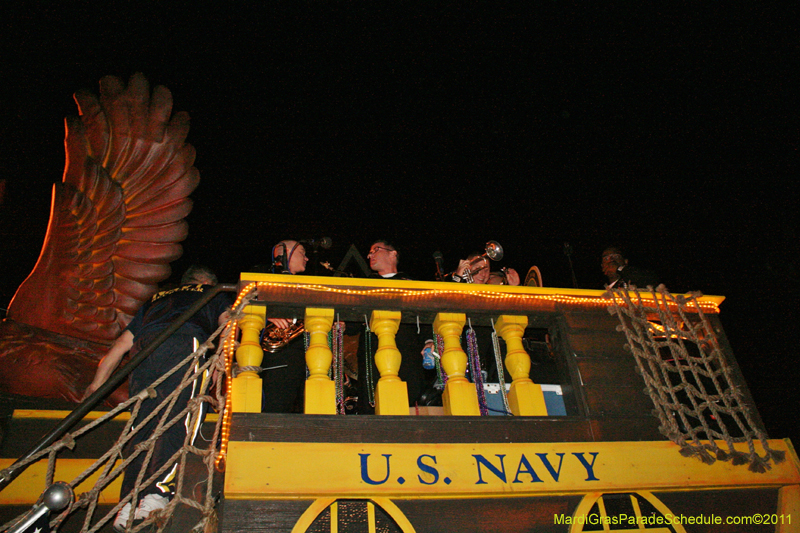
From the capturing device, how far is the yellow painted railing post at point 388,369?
246 centimetres

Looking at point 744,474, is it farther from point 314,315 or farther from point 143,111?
point 143,111

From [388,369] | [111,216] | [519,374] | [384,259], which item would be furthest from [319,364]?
[111,216]

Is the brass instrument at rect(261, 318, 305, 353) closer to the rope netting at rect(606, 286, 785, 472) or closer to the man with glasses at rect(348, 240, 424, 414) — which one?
the man with glasses at rect(348, 240, 424, 414)

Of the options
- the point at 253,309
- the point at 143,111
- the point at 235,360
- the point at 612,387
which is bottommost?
the point at 612,387

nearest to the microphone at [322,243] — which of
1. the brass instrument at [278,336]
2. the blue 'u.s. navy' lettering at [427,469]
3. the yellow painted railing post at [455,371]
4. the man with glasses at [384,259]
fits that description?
the brass instrument at [278,336]

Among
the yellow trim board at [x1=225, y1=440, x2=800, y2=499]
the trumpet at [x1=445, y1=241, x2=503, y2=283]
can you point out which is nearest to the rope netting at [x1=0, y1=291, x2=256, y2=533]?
the yellow trim board at [x1=225, y1=440, x2=800, y2=499]

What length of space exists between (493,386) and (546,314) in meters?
0.74

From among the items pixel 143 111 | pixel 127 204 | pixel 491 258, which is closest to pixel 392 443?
pixel 491 258

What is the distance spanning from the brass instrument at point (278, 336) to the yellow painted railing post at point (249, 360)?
101 centimetres

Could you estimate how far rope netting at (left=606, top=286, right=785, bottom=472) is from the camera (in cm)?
247

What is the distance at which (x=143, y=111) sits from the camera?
13.2 feet

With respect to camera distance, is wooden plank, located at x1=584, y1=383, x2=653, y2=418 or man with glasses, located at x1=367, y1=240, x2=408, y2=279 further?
man with glasses, located at x1=367, y1=240, x2=408, y2=279

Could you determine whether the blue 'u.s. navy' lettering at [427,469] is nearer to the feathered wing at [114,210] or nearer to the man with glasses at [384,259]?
the man with glasses at [384,259]

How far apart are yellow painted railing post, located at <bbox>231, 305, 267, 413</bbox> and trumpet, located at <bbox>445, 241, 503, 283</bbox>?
6.45ft
